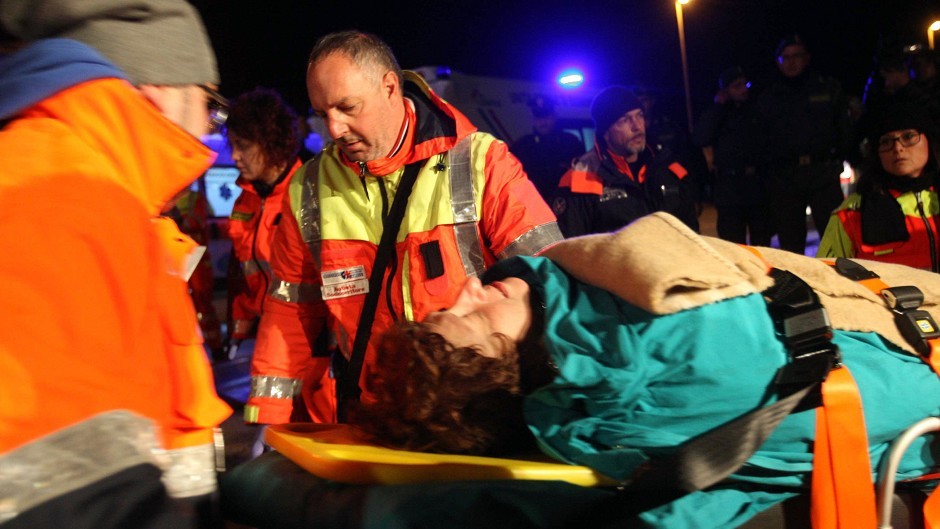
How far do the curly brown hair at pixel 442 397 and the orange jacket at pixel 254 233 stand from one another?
233 centimetres

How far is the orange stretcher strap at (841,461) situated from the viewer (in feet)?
5.44

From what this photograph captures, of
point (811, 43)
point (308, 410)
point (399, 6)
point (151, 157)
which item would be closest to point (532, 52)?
point (399, 6)

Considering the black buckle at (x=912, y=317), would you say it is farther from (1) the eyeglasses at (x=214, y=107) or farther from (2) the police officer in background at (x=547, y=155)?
(2) the police officer in background at (x=547, y=155)

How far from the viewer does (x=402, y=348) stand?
6.07 ft

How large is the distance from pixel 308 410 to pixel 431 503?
1.50m

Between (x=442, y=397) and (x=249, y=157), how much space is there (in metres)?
2.78

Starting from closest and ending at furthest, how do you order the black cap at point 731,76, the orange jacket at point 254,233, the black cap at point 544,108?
the orange jacket at point 254,233 → the black cap at point 731,76 → the black cap at point 544,108

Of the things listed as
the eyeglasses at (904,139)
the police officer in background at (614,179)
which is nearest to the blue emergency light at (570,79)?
the police officer in background at (614,179)

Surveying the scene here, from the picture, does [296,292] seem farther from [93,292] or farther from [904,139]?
[904,139]

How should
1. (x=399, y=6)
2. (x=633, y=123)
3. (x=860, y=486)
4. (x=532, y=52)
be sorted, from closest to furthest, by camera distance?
(x=860, y=486) → (x=633, y=123) → (x=399, y=6) → (x=532, y=52)

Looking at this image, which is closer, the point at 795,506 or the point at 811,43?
the point at 795,506

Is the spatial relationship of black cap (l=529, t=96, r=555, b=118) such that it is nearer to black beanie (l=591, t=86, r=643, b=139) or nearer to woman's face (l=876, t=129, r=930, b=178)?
black beanie (l=591, t=86, r=643, b=139)

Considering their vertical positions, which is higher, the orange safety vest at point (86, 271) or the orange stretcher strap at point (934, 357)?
the orange safety vest at point (86, 271)

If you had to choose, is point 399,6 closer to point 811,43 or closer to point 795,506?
point 811,43
